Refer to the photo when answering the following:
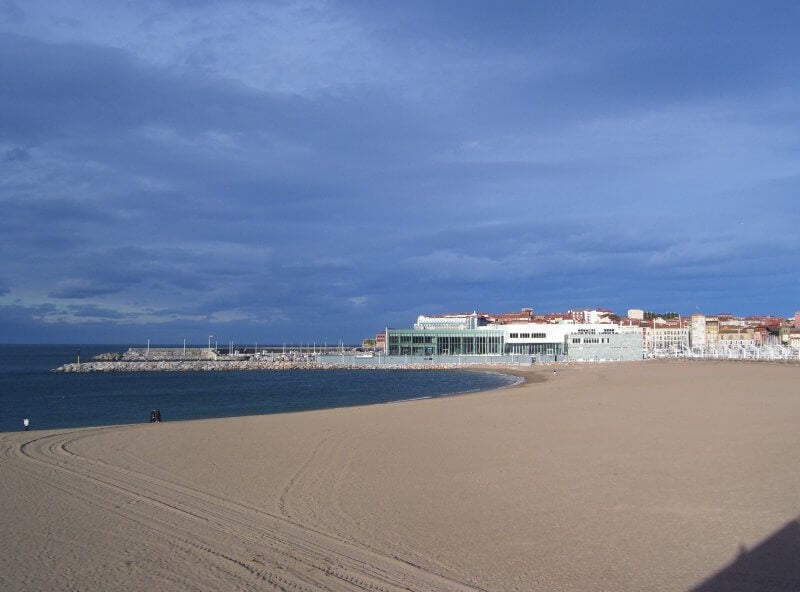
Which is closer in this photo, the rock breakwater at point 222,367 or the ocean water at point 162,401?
the ocean water at point 162,401

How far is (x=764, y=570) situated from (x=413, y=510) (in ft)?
15.1

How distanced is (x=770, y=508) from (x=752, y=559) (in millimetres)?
2374

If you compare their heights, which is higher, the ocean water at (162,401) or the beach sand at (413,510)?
the beach sand at (413,510)

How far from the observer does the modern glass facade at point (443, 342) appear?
94.8 m

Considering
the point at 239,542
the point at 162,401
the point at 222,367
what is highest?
the point at 222,367

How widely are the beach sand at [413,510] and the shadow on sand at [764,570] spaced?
0.09 ft

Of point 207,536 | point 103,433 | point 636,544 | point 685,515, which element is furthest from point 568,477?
point 103,433

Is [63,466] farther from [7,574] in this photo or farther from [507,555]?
[507,555]

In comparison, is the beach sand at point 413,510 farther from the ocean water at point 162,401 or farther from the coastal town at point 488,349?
the coastal town at point 488,349

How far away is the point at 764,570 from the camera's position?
7.05 meters

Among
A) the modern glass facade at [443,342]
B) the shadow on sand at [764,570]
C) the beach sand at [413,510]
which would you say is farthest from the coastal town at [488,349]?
the shadow on sand at [764,570]

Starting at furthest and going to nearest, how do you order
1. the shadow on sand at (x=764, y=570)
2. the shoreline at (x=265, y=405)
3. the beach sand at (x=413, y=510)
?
the shoreline at (x=265, y=405) → the beach sand at (x=413, y=510) → the shadow on sand at (x=764, y=570)

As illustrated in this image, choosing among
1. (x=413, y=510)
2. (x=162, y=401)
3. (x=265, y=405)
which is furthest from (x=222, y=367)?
(x=413, y=510)

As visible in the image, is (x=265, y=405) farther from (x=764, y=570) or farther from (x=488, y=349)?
(x=488, y=349)
